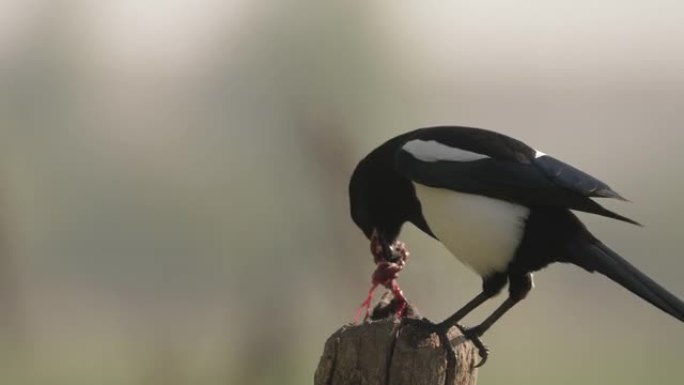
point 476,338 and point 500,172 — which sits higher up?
point 500,172

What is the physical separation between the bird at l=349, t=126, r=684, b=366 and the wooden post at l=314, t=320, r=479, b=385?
0.18 m

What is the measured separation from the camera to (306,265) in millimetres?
3346

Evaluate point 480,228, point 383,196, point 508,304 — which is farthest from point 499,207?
point 383,196

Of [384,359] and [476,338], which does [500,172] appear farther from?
[384,359]

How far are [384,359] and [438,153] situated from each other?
470mm

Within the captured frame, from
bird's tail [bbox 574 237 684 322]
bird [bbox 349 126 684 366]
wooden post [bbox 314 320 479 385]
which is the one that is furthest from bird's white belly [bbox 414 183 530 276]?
wooden post [bbox 314 320 479 385]

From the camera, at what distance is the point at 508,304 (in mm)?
2205

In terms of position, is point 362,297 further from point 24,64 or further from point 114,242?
point 24,64

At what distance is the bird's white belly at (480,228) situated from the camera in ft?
7.01

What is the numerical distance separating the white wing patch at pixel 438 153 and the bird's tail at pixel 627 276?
227mm

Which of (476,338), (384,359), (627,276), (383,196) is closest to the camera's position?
(384,359)

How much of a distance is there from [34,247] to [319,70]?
32.4 inches

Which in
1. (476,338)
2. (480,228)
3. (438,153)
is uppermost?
(438,153)

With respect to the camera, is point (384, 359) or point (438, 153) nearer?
point (384, 359)
